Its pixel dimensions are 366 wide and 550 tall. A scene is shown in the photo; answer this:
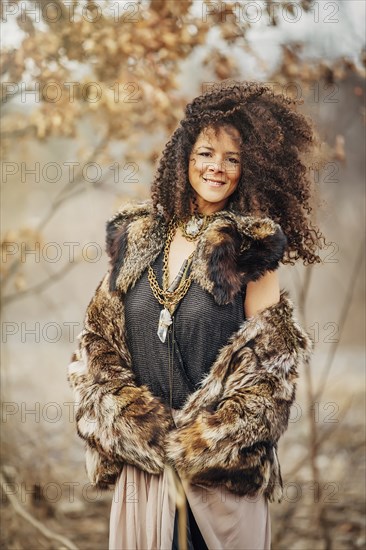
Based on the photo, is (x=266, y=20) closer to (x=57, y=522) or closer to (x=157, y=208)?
(x=157, y=208)

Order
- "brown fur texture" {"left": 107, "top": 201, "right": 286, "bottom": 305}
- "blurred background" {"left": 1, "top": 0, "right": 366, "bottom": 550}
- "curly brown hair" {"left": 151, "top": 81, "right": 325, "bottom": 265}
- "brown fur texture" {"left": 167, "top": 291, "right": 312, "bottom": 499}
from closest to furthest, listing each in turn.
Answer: "brown fur texture" {"left": 167, "top": 291, "right": 312, "bottom": 499} → "brown fur texture" {"left": 107, "top": 201, "right": 286, "bottom": 305} → "curly brown hair" {"left": 151, "top": 81, "right": 325, "bottom": 265} → "blurred background" {"left": 1, "top": 0, "right": 366, "bottom": 550}

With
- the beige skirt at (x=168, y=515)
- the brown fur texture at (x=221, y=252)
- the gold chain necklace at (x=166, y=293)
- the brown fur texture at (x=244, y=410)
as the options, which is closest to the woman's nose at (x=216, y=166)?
the brown fur texture at (x=221, y=252)

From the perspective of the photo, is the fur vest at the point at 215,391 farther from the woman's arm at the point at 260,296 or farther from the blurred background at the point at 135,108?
the blurred background at the point at 135,108

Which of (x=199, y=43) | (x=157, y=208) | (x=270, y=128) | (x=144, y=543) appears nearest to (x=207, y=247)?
(x=157, y=208)

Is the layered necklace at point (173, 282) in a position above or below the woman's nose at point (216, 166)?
below

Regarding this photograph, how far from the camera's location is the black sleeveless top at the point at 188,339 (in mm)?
2482

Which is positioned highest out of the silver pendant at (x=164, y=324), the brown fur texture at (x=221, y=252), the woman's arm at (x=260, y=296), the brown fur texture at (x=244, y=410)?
the brown fur texture at (x=221, y=252)

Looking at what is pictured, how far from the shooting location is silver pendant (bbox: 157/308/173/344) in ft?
8.14

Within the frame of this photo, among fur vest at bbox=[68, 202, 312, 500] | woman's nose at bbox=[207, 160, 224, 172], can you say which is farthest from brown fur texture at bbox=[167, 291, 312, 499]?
woman's nose at bbox=[207, 160, 224, 172]

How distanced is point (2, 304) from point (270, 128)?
2.51 metres

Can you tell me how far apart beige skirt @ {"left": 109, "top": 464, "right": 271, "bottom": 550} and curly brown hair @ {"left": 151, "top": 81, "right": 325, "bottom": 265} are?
840 millimetres

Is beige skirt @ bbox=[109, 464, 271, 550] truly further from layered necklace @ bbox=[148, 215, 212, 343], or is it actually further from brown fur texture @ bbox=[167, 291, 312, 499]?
layered necklace @ bbox=[148, 215, 212, 343]

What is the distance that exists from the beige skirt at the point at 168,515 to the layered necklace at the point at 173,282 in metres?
0.45

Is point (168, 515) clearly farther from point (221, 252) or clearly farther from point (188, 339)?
point (221, 252)
